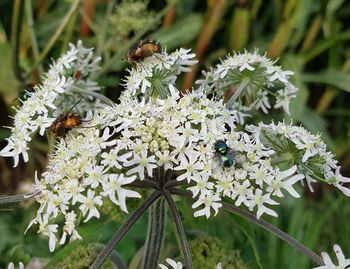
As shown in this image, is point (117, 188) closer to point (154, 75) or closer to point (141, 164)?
point (141, 164)

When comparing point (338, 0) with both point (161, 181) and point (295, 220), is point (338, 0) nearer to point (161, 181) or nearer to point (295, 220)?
point (295, 220)

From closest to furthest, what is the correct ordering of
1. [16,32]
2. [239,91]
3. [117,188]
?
[117,188]
[239,91]
[16,32]

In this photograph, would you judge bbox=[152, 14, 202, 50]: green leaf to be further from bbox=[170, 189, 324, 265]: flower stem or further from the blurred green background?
bbox=[170, 189, 324, 265]: flower stem

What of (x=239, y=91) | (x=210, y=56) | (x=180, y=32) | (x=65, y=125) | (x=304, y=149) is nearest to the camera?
(x=304, y=149)

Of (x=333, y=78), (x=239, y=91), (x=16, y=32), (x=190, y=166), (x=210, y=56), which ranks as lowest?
(x=190, y=166)

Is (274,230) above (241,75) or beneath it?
beneath

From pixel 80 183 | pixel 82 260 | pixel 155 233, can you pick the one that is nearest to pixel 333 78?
pixel 155 233

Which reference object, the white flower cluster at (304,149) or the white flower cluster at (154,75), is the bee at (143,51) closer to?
the white flower cluster at (154,75)
